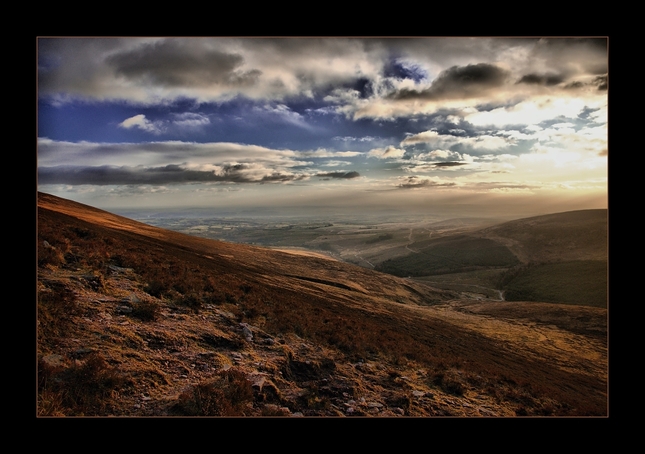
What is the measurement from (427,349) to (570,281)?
45.7 m

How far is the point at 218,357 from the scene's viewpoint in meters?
6.11

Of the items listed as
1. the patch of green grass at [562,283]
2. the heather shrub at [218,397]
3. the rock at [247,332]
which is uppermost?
the rock at [247,332]

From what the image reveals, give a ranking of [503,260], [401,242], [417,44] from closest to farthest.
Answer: [417,44]
[503,260]
[401,242]

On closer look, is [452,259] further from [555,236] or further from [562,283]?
[562,283]

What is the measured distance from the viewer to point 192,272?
966cm

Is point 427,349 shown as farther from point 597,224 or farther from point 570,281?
point 597,224

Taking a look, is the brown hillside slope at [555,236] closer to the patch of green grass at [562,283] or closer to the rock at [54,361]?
the patch of green grass at [562,283]

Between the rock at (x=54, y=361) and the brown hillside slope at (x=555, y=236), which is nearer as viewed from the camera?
the rock at (x=54, y=361)

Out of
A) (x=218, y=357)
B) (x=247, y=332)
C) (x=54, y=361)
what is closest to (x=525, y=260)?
(x=247, y=332)

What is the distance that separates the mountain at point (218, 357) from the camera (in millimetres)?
5215

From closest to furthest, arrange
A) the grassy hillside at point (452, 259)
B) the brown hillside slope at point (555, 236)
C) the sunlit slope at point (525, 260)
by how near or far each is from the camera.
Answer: the sunlit slope at point (525, 260) → the brown hillside slope at point (555, 236) → the grassy hillside at point (452, 259)

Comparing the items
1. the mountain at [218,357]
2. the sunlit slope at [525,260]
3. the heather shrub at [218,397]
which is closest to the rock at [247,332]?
the mountain at [218,357]
